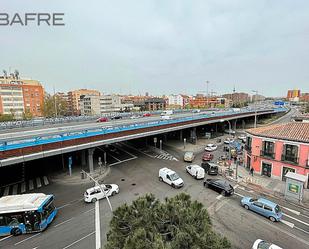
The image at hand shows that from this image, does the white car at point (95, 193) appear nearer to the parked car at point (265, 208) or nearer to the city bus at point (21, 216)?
the city bus at point (21, 216)

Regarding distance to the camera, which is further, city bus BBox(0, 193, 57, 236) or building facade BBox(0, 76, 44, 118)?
building facade BBox(0, 76, 44, 118)

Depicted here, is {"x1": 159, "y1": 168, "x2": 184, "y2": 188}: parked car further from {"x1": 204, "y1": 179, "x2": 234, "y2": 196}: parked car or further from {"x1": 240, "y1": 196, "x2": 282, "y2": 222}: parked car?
{"x1": 240, "y1": 196, "x2": 282, "y2": 222}: parked car

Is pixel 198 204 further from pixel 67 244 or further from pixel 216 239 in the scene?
pixel 67 244

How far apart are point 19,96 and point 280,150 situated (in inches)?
3909

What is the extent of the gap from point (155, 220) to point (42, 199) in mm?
12600

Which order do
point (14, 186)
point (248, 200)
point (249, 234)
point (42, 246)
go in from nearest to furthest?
point (42, 246), point (249, 234), point (248, 200), point (14, 186)

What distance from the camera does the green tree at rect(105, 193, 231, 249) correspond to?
18.9 ft

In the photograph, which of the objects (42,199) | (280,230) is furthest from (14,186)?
(280,230)

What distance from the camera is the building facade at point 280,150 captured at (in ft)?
69.8

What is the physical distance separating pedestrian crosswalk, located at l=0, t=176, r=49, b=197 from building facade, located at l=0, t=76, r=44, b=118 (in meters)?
62.7

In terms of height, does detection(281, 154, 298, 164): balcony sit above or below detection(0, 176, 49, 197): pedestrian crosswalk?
above

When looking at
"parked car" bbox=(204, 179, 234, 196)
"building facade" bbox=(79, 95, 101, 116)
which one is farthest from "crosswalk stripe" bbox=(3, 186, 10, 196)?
"building facade" bbox=(79, 95, 101, 116)

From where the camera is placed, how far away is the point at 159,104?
138 metres

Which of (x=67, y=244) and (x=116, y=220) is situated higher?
(x=116, y=220)
